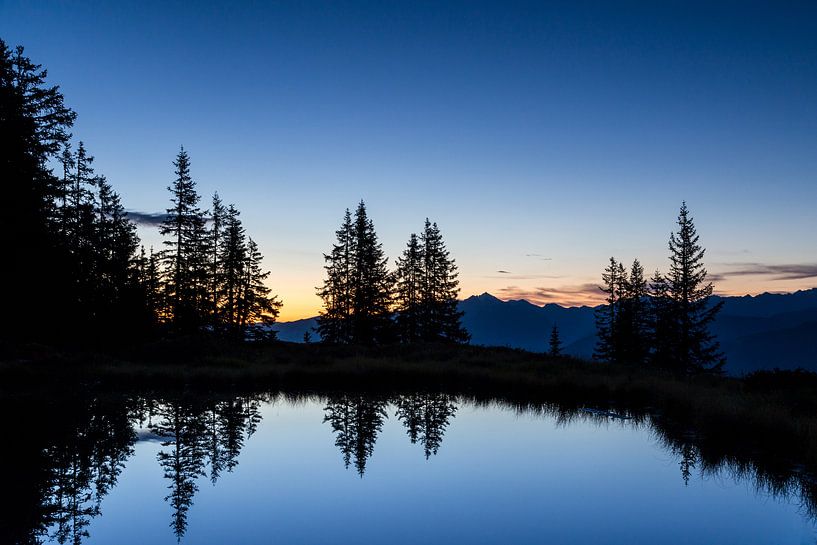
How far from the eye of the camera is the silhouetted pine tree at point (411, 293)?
62.0 metres

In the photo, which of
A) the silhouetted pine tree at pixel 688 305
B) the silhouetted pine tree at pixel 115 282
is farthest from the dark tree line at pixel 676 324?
the silhouetted pine tree at pixel 115 282

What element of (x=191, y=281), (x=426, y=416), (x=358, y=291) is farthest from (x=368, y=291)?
(x=426, y=416)

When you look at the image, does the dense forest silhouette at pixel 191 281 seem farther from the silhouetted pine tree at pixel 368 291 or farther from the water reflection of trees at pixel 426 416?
the water reflection of trees at pixel 426 416

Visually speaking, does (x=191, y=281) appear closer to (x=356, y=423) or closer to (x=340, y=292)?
(x=340, y=292)

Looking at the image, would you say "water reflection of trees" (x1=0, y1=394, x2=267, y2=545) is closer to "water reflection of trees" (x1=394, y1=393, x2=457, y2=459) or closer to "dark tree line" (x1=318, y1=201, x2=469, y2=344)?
"water reflection of trees" (x1=394, y1=393, x2=457, y2=459)

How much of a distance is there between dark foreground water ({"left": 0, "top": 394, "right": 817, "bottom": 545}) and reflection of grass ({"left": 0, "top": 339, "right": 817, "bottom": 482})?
2.01m

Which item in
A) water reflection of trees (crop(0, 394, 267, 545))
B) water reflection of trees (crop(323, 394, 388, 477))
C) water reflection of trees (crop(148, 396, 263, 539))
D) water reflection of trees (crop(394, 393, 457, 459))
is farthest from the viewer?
water reflection of trees (crop(394, 393, 457, 459))

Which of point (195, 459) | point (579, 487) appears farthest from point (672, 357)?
point (195, 459)

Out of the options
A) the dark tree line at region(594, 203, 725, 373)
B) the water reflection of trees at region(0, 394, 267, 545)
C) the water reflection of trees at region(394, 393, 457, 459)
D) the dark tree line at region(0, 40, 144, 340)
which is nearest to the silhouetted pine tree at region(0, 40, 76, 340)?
the dark tree line at region(0, 40, 144, 340)

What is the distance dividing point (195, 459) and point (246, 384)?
14320mm

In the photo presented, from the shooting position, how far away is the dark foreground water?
8719 mm

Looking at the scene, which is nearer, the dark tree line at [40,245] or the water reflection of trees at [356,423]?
the water reflection of trees at [356,423]

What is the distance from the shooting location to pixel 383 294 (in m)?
59.2

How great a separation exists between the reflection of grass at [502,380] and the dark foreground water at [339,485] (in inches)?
79.0
